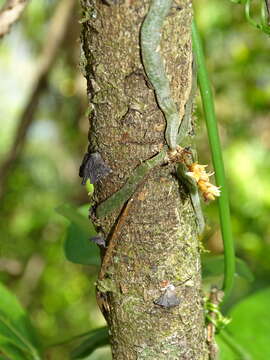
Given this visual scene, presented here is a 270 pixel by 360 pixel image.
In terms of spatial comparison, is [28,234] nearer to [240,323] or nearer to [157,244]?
[240,323]

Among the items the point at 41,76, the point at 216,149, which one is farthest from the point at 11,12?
the point at 41,76

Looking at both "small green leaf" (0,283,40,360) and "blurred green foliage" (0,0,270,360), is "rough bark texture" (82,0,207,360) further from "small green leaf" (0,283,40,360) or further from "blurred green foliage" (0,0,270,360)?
"blurred green foliage" (0,0,270,360)

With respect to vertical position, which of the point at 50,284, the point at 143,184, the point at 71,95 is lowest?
the point at 50,284

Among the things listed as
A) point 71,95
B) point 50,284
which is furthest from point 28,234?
point 71,95

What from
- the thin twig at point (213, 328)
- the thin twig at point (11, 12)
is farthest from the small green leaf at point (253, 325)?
the thin twig at point (11, 12)

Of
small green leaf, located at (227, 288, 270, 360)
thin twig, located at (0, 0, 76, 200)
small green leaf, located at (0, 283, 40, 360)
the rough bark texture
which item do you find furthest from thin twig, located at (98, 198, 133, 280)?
thin twig, located at (0, 0, 76, 200)
